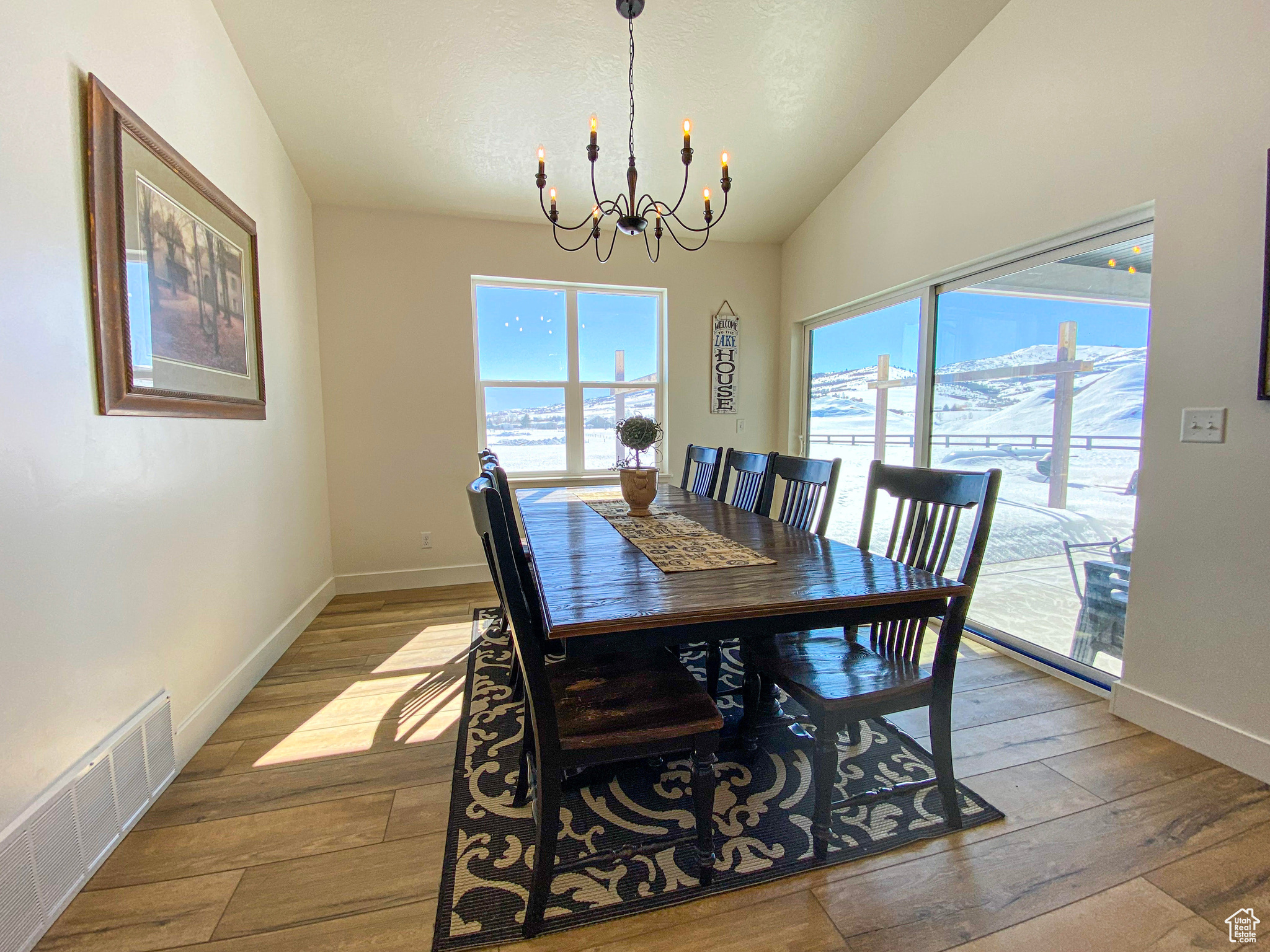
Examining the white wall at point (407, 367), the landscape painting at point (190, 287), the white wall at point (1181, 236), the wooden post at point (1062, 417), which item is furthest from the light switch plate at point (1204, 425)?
the landscape painting at point (190, 287)

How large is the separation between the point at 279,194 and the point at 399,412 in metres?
1.33

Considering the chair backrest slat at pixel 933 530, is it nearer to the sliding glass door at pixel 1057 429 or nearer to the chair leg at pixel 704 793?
the chair leg at pixel 704 793

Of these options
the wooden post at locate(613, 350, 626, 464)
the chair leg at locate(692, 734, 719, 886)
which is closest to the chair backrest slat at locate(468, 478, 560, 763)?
the chair leg at locate(692, 734, 719, 886)

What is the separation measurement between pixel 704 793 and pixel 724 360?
3.30 meters

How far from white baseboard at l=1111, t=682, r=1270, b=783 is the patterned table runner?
5.40 feet

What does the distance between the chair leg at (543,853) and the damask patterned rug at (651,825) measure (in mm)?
60

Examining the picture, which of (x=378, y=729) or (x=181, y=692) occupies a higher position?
(x=181, y=692)

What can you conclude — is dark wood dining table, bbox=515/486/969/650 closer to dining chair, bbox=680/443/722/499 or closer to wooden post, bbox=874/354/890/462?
dining chair, bbox=680/443/722/499

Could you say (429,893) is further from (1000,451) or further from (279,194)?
(279,194)

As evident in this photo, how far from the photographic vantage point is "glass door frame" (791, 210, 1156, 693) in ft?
6.57

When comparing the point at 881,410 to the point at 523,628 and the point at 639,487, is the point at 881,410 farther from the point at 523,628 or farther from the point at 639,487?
the point at 523,628

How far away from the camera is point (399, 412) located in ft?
11.1

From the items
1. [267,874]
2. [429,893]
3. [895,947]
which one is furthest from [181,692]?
[895,947]

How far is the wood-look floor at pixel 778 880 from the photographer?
1.10 metres
